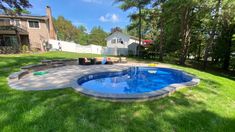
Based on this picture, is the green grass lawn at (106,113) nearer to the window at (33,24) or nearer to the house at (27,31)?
the house at (27,31)

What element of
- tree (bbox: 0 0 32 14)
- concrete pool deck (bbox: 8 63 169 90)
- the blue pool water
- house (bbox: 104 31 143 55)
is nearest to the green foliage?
house (bbox: 104 31 143 55)

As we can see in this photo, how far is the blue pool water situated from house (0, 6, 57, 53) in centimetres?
1681

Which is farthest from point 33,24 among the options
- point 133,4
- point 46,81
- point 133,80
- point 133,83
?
point 133,83

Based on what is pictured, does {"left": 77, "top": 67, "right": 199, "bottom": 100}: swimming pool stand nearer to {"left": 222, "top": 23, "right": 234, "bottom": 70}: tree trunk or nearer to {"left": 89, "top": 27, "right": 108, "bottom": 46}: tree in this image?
{"left": 222, "top": 23, "right": 234, "bottom": 70}: tree trunk

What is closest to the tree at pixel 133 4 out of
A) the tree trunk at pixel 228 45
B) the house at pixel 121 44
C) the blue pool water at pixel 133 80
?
the house at pixel 121 44

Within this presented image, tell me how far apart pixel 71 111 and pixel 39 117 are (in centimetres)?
67

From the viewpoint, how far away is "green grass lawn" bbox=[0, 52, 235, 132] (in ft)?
9.62

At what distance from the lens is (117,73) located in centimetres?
930

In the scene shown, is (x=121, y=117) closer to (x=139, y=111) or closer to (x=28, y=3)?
(x=139, y=111)

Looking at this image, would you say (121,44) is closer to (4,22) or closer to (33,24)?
(33,24)

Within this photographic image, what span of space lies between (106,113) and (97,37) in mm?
65801

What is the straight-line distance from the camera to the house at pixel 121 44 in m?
24.2

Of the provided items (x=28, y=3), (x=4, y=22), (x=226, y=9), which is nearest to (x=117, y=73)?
(x=226, y=9)

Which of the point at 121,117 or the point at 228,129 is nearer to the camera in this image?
the point at 228,129
